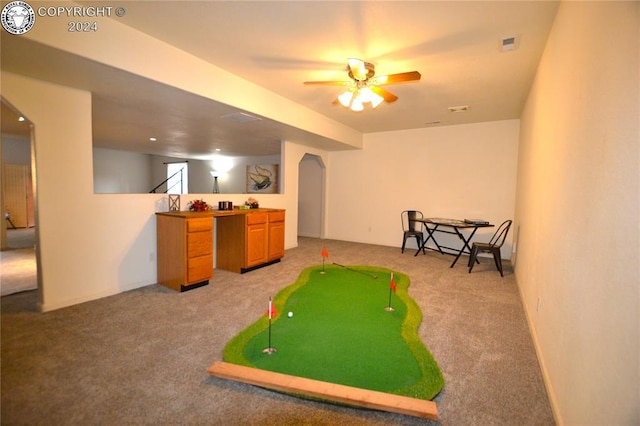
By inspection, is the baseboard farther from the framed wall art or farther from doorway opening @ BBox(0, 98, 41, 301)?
the framed wall art

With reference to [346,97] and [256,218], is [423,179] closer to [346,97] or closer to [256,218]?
[346,97]

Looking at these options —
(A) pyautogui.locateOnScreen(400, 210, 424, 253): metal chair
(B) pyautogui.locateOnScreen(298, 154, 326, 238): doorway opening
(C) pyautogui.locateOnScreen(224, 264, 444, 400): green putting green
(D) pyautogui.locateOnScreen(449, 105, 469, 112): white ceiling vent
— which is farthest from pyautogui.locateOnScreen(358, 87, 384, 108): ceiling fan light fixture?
(B) pyautogui.locateOnScreen(298, 154, 326, 238): doorway opening

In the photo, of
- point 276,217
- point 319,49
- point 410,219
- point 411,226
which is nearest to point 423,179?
point 410,219

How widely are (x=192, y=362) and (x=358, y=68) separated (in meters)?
3.00

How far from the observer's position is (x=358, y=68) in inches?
119

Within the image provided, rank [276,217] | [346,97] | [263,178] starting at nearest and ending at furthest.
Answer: [346,97] < [276,217] < [263,178]

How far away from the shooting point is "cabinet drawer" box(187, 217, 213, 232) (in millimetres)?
3614

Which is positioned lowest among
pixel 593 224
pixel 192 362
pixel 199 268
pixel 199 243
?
pixel 192 362

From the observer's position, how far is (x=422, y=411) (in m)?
1.66

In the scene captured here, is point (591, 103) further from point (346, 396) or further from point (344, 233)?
point (344, 233)

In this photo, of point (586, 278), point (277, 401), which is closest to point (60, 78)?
point (277, 401)

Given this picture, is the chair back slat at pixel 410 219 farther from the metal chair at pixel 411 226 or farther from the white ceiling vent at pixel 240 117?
the white ceiling vent at pixel 240 117

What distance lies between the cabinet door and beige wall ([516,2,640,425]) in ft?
11.6

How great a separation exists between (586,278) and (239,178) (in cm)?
979
